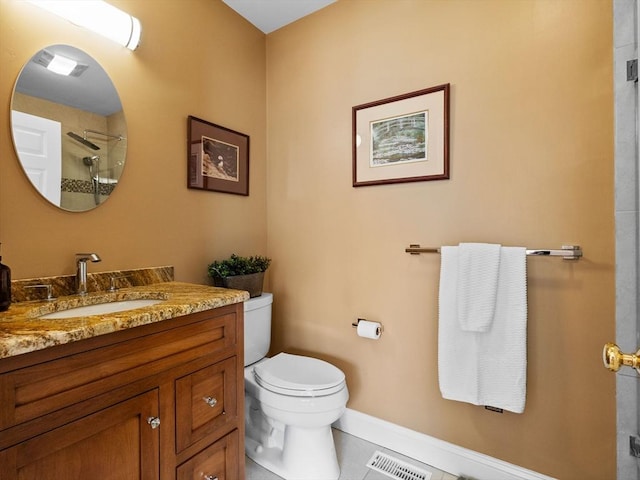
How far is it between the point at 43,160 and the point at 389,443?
2048 millimetres

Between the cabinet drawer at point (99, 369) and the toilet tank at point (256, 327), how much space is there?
55 centimetres

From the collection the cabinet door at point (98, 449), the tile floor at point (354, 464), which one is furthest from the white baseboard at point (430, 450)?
the cabinet door at point (98, 449)

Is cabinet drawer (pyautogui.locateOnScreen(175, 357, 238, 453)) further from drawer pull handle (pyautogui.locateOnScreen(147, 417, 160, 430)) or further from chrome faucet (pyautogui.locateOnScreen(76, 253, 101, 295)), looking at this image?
chrome faucet (pyautogui.locateOnScreen(76, 253, 101, 295))

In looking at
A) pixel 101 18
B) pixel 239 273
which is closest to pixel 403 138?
pixel 239 273

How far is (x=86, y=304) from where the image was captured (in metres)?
1.17

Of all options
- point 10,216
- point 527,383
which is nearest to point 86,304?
point 10,216

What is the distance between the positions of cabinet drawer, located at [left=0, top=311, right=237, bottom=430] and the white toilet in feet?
1.48

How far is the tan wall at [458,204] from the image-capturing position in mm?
1273

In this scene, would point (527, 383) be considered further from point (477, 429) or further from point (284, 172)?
point (284, 172)

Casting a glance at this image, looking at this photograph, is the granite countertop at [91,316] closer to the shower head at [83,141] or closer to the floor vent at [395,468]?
the shower head at [83,141]

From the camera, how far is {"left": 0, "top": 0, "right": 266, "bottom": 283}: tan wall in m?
1.12

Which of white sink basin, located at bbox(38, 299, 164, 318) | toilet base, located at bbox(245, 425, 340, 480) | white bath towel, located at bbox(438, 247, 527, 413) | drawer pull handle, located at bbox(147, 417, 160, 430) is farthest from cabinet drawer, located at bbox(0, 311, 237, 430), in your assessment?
white bath towel, located at bbox(438, 247, 527, 413)

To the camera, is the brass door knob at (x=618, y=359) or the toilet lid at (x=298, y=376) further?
the toilet lid at (x=298, y=376)

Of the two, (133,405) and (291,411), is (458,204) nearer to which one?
(291,411)
